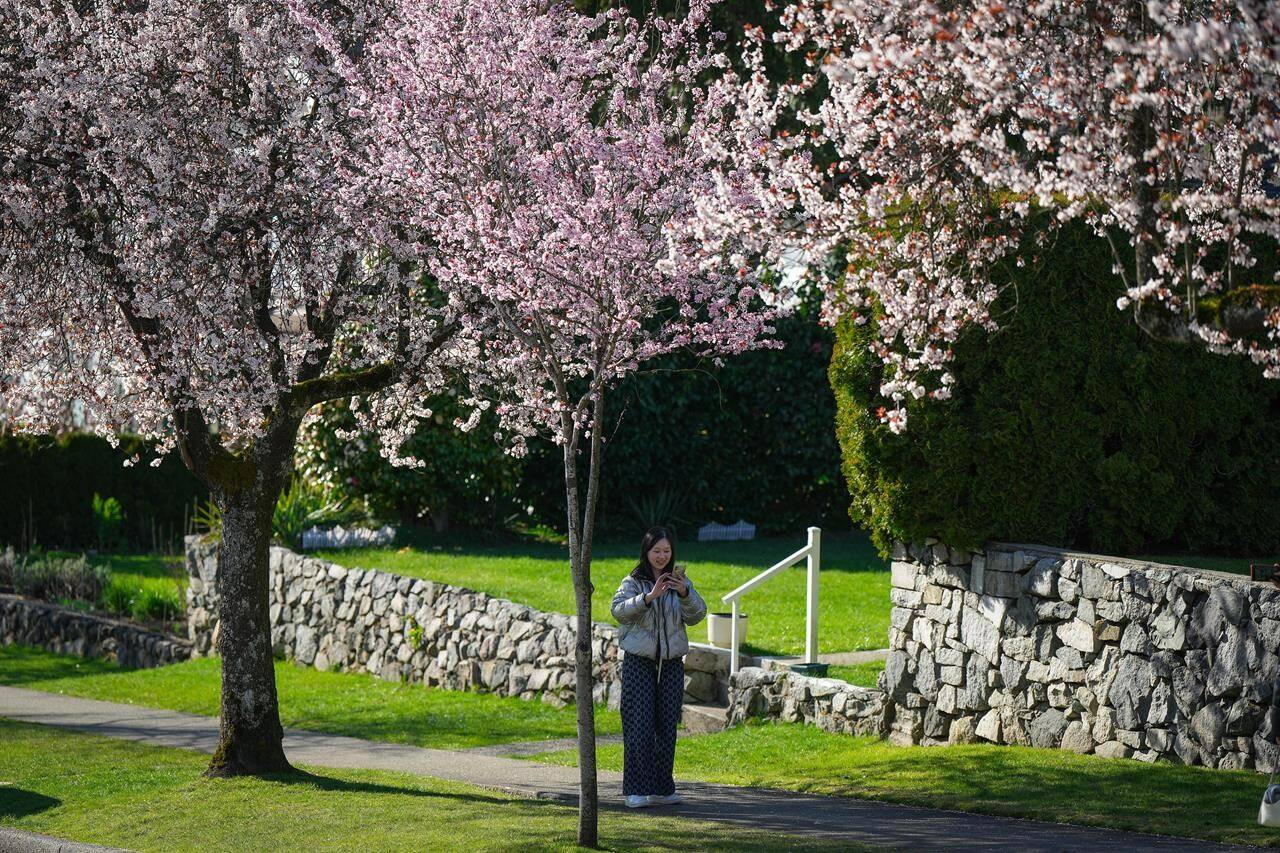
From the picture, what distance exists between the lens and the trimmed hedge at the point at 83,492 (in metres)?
26.1

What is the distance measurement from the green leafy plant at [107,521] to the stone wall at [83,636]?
4.27 meters

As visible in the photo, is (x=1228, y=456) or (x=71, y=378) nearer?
(x=1228, y=456)

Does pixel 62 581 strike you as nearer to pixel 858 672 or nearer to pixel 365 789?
pixel 365 789

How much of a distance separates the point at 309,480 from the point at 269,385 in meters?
12.0

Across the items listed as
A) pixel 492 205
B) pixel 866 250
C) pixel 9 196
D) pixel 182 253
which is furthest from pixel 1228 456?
pixel 9 196

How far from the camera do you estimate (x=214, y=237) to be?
990cm

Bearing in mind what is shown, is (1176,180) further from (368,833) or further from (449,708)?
(449,708)

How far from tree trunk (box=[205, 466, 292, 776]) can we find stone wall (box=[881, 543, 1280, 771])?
4.74 m

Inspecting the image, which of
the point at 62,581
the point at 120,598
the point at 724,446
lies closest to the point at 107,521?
the point at 62,581

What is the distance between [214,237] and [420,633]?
296 inches

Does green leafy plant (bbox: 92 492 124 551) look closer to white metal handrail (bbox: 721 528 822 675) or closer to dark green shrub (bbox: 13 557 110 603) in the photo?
dark green shrub (bbox: 13 557 110 603)

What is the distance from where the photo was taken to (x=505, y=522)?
854 inches

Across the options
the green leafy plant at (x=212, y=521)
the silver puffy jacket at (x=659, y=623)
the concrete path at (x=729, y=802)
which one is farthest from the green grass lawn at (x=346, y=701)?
the silver puffy jacket at (x=659, y=623)

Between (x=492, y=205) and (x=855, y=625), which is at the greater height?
(x=492, y=205)
